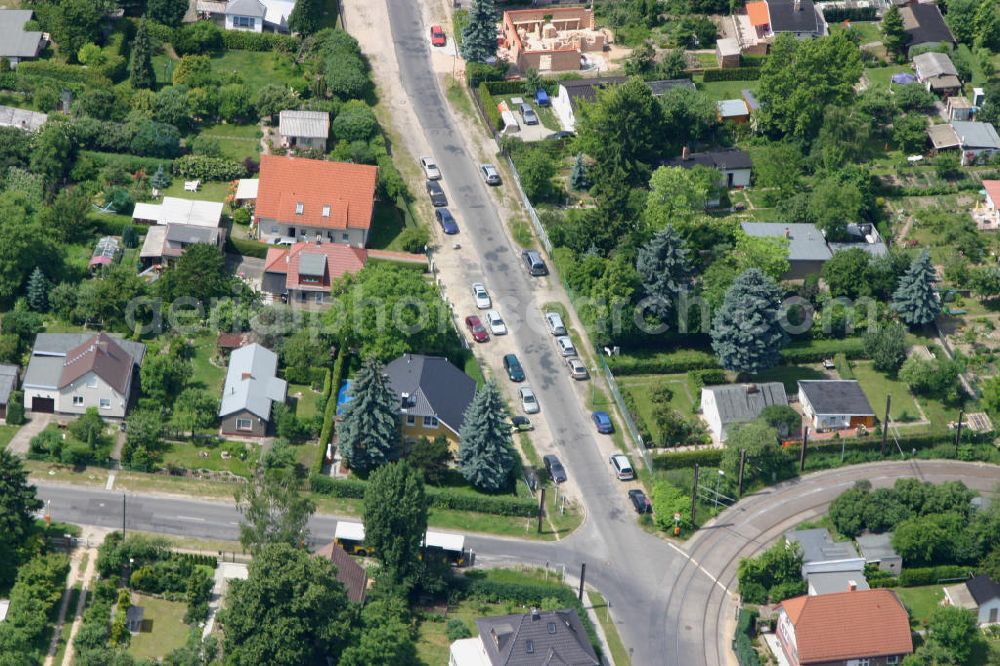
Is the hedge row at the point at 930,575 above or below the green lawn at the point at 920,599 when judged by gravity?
above

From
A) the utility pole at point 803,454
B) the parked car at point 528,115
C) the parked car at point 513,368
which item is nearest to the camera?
the utility pole at point 803,454

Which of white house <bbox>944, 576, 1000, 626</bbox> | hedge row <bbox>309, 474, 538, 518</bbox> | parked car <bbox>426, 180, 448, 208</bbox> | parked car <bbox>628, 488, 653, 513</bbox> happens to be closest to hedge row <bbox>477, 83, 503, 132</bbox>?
parked car <bbox>426, 180, 448, 208</bbox>

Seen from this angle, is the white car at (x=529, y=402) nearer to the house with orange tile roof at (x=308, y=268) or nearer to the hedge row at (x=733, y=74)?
the house with orange tile roof at (x=308, y=268)

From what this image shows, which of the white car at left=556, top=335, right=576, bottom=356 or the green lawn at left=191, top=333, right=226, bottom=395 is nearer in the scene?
the green lawn at left=191, top=333, right=226, bottom=395

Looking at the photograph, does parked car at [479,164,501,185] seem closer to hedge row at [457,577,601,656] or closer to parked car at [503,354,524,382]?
parked car at [503,354,524,382]

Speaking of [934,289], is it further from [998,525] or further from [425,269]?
[425,269]

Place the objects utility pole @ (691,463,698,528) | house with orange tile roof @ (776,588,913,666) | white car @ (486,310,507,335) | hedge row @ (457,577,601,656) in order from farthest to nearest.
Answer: white car @ (486,310,507,335) < utility pole @ (691,463,698,528) < hedge row @ (457,577,601,656) < house with orange tile roof @ (776,588,913,666)

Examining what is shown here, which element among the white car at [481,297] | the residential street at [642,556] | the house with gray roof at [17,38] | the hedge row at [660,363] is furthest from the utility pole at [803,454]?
the house with gray roof at [17,38]

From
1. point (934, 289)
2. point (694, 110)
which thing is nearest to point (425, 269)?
point (694, 110)
